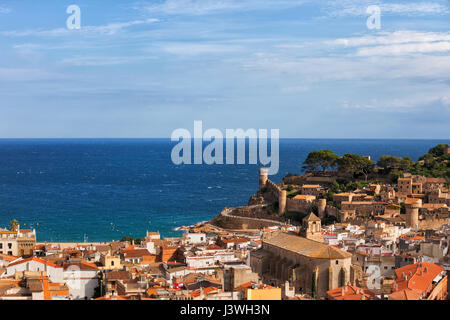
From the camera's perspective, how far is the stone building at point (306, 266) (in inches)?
654

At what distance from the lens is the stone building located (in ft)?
54.5

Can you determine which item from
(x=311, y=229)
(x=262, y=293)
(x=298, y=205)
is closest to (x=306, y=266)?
(x=311, y=229)

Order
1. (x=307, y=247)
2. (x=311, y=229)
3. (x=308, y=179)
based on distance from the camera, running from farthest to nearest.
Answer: (x=308, y=179), (x=311, y=229), (x=307, y=247)

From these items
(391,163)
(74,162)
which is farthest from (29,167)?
(391,163)

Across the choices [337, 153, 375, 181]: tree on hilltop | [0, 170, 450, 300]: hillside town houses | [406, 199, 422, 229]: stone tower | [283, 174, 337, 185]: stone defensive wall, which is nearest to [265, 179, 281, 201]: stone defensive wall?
[283, 174, 337, 185]: stone defensive wall

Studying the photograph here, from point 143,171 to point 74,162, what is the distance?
76.6 ft

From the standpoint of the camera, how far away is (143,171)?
9038cm

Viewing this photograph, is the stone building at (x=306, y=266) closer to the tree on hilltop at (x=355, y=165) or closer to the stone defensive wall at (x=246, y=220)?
the stone defensive wall at (x=246, y=220)

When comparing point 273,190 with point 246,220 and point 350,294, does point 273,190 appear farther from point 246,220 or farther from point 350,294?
point 350,294

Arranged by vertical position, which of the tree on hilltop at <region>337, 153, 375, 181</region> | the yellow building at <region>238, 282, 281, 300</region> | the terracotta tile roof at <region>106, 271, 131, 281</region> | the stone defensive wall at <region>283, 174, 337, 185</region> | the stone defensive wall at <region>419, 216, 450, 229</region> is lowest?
the stone defensive wall at <region>419, 216, 450, 229</region>

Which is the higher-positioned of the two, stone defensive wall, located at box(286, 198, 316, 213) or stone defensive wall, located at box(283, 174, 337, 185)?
stone defensive wall, located at box(283, 174, 337, 185)

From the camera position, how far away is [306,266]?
17.1 metres

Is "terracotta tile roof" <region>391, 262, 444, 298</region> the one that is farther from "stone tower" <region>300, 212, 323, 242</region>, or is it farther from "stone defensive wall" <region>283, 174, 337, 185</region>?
"stone defensive wall" <region>283, 174, 337, 185</region>
